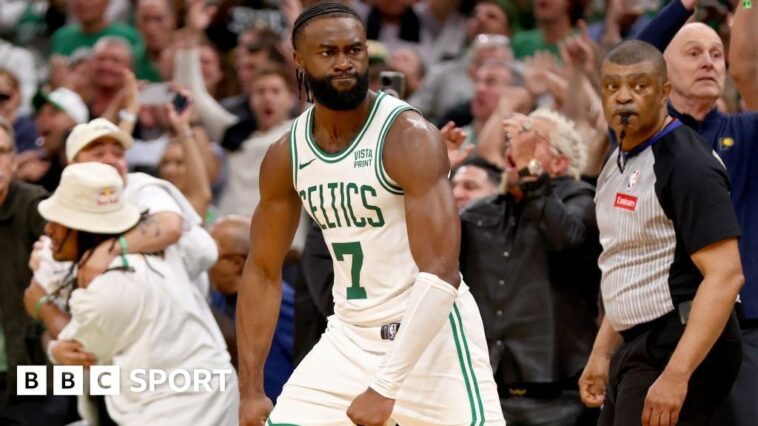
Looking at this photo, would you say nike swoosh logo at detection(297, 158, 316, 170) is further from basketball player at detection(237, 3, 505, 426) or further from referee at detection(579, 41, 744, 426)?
referee at detection(579, 41, 744, 426)

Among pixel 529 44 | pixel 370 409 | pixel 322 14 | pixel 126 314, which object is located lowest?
pixel 126 314

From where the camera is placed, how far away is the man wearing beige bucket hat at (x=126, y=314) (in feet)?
19.9

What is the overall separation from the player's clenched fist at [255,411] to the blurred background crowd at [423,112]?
1.69 meters

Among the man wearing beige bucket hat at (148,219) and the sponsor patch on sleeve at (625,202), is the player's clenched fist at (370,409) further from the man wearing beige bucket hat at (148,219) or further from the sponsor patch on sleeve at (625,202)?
the man wearing beige bucket hat at (148,219)

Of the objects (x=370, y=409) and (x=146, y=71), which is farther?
(x=146, y=71)

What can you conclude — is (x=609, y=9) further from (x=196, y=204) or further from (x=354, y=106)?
(x=354, y=106)

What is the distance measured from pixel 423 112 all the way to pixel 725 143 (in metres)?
4.03

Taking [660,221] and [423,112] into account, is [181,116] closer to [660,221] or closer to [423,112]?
[423,112]

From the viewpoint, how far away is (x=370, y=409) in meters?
4.29

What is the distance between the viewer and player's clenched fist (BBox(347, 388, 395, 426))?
4.28 meters

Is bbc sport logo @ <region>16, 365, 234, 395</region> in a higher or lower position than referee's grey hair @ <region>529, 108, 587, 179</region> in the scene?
lower

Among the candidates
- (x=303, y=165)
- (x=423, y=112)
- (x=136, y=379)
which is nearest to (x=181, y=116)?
(x=423, y=112)

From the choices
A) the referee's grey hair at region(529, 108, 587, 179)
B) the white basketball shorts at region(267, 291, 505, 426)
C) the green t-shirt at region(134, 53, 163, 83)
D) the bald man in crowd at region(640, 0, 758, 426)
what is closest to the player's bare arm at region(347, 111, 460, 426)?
the white basketball shorts at region(267, 291, 505, 426)

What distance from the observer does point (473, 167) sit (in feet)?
23.5
